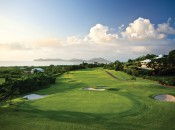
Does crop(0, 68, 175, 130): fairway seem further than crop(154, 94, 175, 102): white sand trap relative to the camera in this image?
No

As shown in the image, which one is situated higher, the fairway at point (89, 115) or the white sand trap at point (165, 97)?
the white sand trap at point (165, 97)

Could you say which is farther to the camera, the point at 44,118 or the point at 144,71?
the point at 144,71

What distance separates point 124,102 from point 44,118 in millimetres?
11775

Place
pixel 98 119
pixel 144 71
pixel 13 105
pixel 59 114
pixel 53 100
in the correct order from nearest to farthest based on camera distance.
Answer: pixel 98 119
pixel 59 114
pixel 13 105
pixel 53 100
pixel 144 71

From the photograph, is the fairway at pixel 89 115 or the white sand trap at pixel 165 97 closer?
the fairway at pixel 89 115

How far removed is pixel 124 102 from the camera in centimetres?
2883

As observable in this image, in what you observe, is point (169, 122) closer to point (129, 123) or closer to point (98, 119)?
point (129, 123)

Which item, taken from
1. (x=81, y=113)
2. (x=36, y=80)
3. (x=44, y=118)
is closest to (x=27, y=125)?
(x=44, y=118)

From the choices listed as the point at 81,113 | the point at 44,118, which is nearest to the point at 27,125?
the point at 44,118

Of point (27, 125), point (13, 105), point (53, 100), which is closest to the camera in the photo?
point (27, 125)

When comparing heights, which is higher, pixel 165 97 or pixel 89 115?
pixel 165 97

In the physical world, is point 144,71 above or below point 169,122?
above

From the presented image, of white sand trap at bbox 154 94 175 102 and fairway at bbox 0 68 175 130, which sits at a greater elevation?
white sand trap at bbox 154 94 175 102

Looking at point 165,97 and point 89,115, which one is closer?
point 89,115
